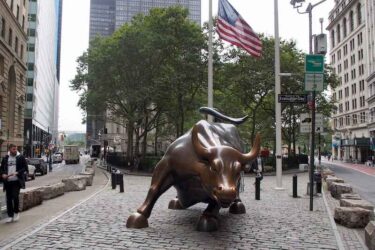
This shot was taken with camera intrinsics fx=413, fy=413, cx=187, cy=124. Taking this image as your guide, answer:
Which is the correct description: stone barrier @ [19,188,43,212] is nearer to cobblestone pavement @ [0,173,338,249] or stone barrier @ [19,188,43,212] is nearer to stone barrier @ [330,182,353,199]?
cobblestone pavement @ [0,173,338,249]

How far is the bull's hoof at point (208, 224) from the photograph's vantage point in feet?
28.6

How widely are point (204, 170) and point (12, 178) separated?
513cm

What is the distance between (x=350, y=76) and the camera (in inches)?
3051

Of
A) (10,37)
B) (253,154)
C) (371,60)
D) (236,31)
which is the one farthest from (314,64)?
(371,60)

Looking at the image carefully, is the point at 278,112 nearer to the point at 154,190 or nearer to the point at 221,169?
the point at 154,190

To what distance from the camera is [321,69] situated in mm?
12867

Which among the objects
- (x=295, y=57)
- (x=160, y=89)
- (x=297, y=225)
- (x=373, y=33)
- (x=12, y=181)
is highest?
(x=373, y=33)

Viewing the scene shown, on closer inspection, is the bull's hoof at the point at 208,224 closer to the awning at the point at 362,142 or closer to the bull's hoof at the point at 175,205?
the bull's hoof at the point at 175,205

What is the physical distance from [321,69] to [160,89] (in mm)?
20281

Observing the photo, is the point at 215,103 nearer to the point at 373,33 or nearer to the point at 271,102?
the point at 271,102

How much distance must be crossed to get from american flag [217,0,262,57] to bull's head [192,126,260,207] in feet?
33.0

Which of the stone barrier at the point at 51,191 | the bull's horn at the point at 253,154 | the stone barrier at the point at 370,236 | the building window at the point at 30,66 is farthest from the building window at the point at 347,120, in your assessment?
the bull's horn at the point at 253,154

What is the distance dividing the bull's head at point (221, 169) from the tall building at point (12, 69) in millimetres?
31033

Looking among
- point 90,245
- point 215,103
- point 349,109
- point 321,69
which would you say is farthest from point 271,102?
point 349,109
